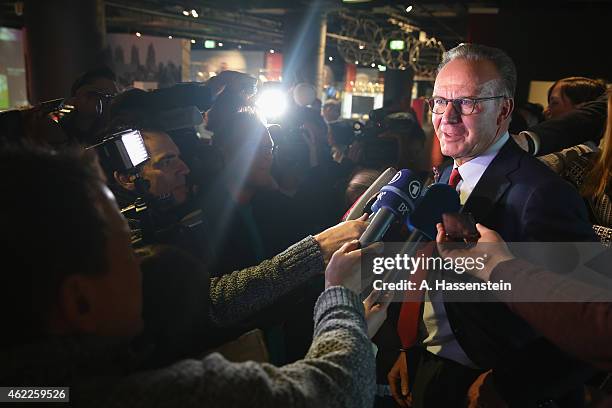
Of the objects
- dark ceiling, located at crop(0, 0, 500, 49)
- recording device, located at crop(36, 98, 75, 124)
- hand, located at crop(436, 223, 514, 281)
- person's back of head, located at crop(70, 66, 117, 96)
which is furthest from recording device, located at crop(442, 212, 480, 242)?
dark ceiling, located at crop(0, 0, 500, 49)

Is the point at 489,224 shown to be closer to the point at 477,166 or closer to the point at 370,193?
the point at 477,166

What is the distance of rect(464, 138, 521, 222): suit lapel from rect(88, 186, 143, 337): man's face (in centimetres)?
90

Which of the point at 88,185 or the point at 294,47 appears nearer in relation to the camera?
the point at 88,185

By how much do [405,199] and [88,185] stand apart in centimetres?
68

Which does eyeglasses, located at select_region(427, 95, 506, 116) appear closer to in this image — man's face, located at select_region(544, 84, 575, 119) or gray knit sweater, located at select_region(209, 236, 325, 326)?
gray knit sweater, located at select_region(209, 236, 325, 326)

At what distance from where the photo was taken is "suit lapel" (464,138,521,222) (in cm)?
127

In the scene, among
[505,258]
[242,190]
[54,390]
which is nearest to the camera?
[54,390]

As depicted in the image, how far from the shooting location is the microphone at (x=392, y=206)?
3.54 ft

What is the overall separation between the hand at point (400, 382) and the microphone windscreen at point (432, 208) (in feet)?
1.92

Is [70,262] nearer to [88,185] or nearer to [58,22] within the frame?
[88,185]

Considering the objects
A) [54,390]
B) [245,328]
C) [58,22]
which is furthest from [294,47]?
[54,390]

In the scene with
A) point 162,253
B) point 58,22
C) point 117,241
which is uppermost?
point 58,22

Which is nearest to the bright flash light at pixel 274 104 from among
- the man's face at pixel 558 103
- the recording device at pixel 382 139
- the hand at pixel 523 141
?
the recording device at pixel 382 139

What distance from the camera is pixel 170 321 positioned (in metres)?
1.00
